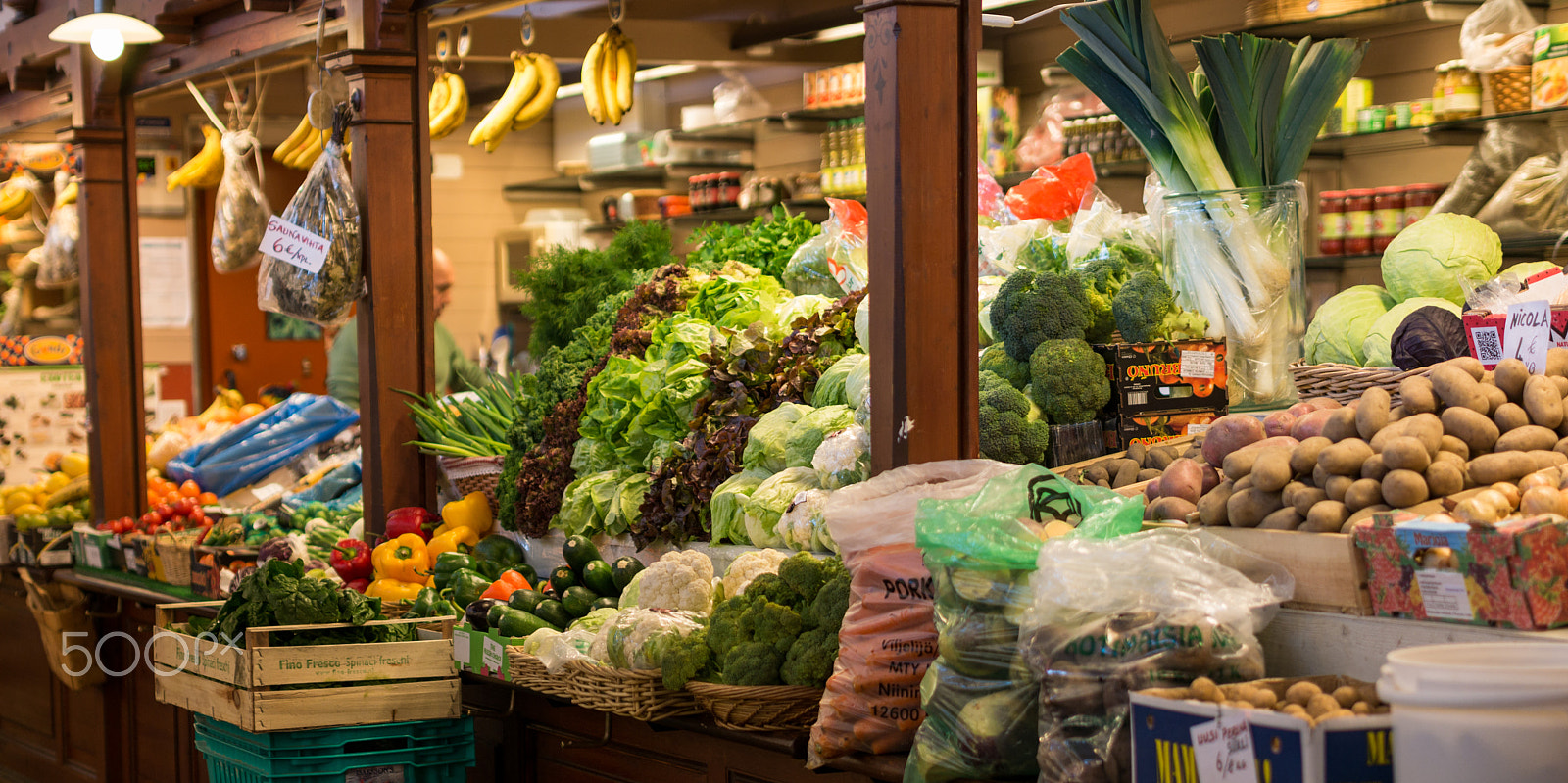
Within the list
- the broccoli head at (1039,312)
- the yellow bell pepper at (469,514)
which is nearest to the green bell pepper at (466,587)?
the yellow bell pepper at (469,514)

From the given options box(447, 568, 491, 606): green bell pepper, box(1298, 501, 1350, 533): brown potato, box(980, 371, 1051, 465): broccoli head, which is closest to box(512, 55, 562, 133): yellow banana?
box(447, 568, 491, 606): green bell pepper

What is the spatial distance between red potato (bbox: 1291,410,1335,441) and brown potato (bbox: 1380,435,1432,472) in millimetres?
195

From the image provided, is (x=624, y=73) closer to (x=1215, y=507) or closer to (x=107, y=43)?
(x=107, y=43)

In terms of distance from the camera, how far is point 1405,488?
6.60ft

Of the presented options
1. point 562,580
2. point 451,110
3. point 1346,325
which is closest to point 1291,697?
point 1346,325

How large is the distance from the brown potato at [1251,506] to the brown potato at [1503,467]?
271 mm

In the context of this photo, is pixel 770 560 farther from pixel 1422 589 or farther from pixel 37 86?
pixel 37 86

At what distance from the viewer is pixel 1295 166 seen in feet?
10.2

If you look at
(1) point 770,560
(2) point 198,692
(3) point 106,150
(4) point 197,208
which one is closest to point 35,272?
(4) point 197,208

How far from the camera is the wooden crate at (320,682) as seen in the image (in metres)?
3.20

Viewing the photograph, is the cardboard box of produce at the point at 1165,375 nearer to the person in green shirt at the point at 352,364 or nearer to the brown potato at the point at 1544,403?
the brown potato at the point at 1544,403

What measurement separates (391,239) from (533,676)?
186 centimetres

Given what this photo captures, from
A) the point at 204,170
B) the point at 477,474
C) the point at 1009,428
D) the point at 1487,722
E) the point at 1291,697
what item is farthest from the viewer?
the point at 204,170

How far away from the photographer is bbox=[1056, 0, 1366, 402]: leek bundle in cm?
303
